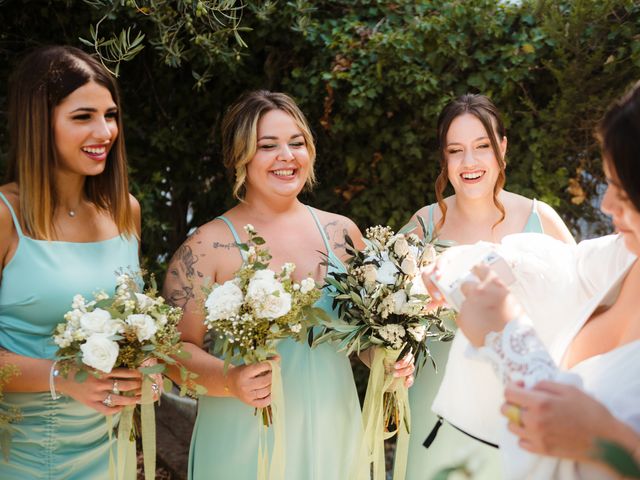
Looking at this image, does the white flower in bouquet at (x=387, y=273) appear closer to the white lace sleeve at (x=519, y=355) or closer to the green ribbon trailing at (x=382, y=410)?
the green ribbon trailing at (x=382, y=410)

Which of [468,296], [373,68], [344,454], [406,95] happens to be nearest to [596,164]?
[406,95]

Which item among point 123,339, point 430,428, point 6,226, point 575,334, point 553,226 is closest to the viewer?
point 575,334

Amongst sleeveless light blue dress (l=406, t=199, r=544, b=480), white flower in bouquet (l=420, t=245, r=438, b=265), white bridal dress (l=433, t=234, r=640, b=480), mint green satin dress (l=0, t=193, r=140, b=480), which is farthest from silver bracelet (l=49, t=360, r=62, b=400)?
sleeveless light blue dress (l=406, t=199, r=544, b=480)

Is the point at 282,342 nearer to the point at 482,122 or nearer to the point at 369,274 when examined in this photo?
the point at 369,274

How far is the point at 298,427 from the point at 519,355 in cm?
182

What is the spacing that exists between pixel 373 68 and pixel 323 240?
76.4 inches

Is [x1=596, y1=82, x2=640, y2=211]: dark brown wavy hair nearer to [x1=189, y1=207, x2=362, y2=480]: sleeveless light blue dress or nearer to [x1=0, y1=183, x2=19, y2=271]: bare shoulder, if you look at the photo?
[x1=189, y1=207, x2=362, y2=480]: sleeveless light blue dress

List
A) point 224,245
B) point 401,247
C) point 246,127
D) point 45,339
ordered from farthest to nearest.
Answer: point 246,127
point 224,245
point 401,247
point 45,339

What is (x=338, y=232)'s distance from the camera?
3.51 meters

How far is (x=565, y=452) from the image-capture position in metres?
1.39

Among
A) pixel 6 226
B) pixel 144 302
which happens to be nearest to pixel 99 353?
pixel 144 302

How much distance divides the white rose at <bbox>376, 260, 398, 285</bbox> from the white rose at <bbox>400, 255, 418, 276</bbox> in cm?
4

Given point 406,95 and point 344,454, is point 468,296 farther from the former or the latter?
point 406,95

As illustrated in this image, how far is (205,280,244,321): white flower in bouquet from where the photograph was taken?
2.58 meters
